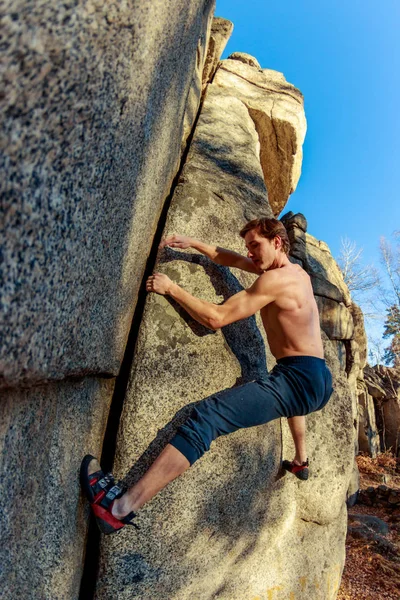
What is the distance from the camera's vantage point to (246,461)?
3338 millimetres

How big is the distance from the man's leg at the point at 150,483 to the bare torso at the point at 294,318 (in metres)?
1.26

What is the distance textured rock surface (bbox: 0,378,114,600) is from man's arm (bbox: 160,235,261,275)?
139cm

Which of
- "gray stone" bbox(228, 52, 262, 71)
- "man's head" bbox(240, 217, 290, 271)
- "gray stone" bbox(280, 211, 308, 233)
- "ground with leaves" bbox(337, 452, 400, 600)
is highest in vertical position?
"gray stone" bbox(228, 52, 262, 71)

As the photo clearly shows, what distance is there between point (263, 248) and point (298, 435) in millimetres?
1846

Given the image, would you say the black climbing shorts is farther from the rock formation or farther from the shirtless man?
the rock formation

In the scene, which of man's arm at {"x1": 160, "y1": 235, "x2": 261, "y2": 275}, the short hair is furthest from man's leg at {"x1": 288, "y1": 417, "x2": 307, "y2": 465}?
the short hair

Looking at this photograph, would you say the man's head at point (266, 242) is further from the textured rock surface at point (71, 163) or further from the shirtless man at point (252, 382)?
the textured rock surface at point (71, 163)

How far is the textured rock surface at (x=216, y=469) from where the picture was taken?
115 inches

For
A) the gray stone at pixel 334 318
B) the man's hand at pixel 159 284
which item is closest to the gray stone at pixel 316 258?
the gray stone at pixel 334 318

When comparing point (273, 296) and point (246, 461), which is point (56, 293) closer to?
point (273, 296)

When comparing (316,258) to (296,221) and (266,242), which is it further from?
(266,242)

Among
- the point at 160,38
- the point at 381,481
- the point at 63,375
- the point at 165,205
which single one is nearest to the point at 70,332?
the point at 63,375

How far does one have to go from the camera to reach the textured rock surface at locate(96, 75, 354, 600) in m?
2.91

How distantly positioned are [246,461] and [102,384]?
1.41m
